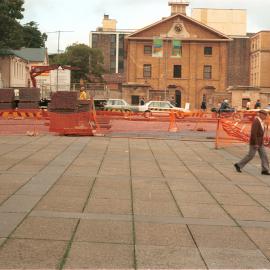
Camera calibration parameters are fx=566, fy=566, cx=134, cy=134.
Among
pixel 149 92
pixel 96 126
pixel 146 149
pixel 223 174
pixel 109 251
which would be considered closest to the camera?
pixel 109 251

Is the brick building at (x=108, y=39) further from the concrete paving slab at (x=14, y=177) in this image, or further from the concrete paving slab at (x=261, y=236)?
the concrete paving slab at (x=261, y=236)

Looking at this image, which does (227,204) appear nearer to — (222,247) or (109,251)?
(222,247)

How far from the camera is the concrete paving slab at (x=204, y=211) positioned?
8185 mm

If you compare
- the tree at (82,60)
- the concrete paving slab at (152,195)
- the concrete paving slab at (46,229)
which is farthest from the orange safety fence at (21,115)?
the tree at (82,60)

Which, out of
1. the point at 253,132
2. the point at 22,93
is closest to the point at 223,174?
the point at 253,132

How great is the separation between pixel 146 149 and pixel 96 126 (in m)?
6.50

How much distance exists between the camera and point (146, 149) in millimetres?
18109

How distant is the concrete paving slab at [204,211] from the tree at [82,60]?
89.6 meters

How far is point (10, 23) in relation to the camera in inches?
2120

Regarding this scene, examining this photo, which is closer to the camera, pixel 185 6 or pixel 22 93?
pixel 22 93

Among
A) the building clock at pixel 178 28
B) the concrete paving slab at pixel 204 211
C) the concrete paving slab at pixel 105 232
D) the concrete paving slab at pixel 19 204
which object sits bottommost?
the concrete paving slab at pixel 204 211

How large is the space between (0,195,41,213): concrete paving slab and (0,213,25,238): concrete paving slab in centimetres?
27

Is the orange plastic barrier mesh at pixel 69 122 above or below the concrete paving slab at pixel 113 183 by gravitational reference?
above

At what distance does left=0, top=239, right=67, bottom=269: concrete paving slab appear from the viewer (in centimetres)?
549
